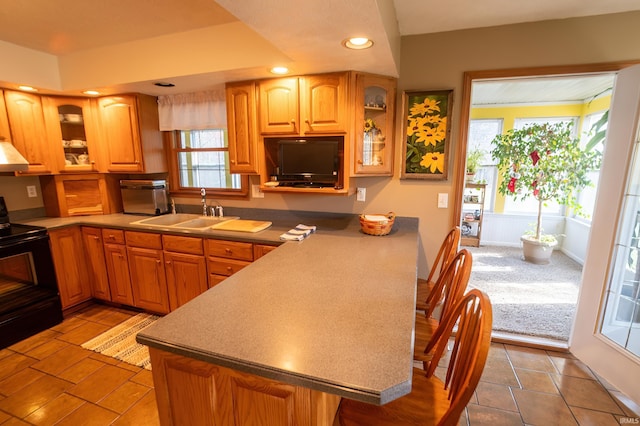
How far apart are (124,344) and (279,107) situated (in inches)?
89.3

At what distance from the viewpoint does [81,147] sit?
118 inches

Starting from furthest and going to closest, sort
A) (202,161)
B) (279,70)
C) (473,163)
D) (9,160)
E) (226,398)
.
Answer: (473,163)
(202,161)
(9,160)
(279,70)
(226,398)

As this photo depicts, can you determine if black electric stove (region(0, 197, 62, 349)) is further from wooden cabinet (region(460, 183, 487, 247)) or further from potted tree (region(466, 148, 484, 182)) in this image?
potted tree (region(466, 148, 484, 182))

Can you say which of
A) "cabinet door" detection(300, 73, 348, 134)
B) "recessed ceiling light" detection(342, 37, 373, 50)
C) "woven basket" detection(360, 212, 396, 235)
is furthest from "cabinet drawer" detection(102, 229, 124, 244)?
"recessed ceiling light" detection(342, 37, 373, 50)

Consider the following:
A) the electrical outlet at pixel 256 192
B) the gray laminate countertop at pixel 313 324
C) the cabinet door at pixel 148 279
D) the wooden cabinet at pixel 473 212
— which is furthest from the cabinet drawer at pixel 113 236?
the wooden cabinet at pixel 473 212

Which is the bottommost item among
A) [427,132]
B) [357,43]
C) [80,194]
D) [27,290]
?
[27,290]

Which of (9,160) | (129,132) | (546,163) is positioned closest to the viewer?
(9,160)

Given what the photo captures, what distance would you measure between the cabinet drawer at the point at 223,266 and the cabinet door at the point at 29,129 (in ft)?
6.22

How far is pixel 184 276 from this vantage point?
254cm

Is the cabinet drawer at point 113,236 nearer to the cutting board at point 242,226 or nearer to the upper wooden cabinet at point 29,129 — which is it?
the upper wooden cabinet at point 29,129

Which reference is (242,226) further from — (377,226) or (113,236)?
(113,236)

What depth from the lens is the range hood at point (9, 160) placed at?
2260 millimetres

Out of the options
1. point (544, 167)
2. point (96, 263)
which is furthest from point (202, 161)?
point (544, 167)

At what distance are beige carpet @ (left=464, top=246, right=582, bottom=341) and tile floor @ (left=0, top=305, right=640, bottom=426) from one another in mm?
333
